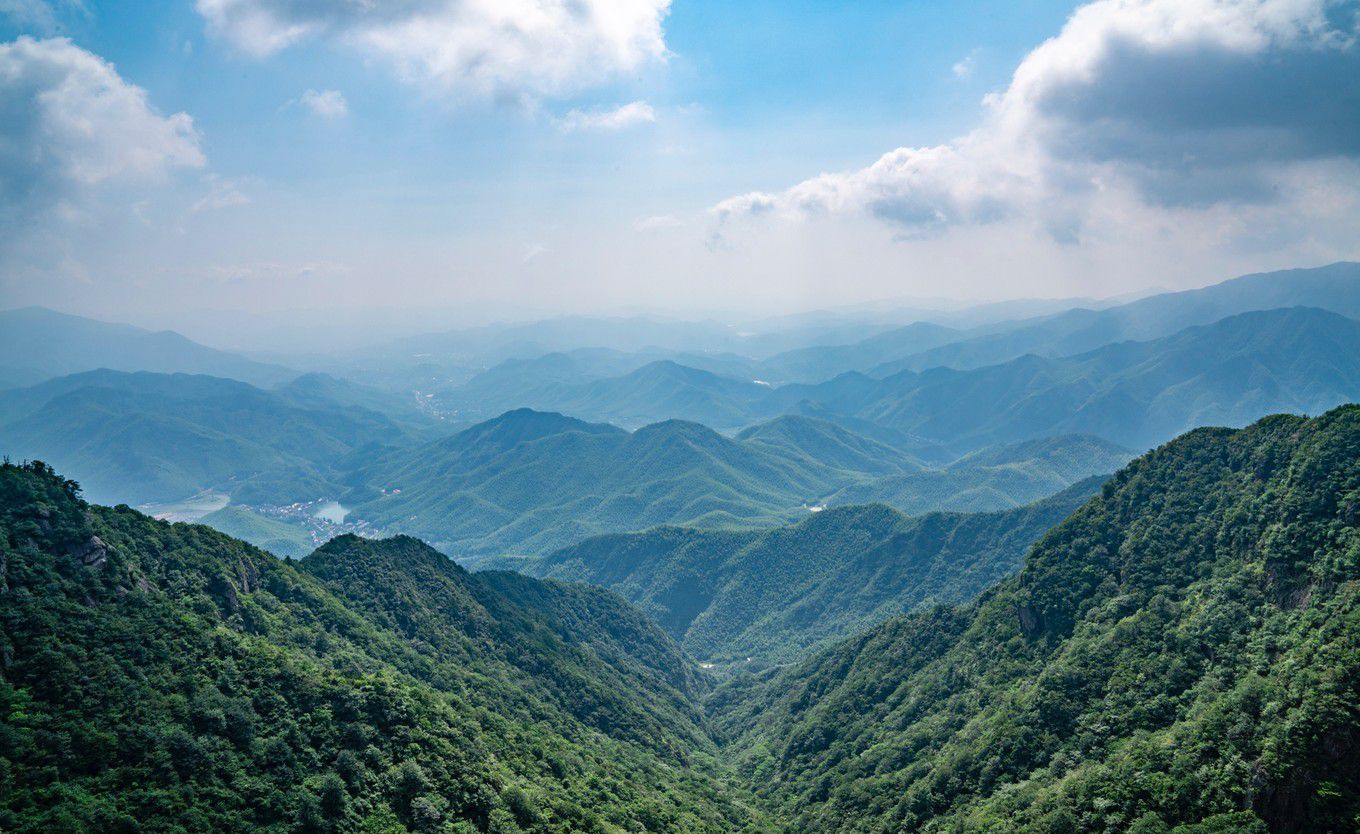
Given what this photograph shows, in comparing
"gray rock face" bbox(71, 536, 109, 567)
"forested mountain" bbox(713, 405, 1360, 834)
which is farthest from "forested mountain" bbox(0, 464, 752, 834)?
"forested mountain" bbox(713, 405, 1360, 834)

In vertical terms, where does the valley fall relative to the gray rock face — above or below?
below

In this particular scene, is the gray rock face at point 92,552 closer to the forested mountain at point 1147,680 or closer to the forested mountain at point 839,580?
the forested mountain at point 1147,680

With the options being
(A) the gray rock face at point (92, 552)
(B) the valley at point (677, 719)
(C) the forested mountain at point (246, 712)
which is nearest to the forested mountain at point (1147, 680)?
(B) the valley at point (677, 719)

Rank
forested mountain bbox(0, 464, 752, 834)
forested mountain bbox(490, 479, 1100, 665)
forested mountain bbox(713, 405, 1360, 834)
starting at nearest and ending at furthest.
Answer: forested mountain bbox(0, 464, 752, 834)
forested mountain bbox(713, 405, 1360, 834)
forested mountain bbox(490, 479, 1100, 665)

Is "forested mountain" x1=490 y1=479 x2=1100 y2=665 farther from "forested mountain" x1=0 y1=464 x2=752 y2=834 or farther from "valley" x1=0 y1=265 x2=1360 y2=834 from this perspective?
"forested mountain" x1=0 y1=464 x2=752 y2=834

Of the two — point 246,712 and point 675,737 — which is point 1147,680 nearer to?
point 246,712

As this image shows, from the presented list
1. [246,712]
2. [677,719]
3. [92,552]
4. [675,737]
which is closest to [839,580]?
[677,719]

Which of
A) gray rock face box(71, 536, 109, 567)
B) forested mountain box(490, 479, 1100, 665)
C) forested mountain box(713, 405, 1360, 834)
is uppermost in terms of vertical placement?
gray rock face box(71, 536, 109, 567)
